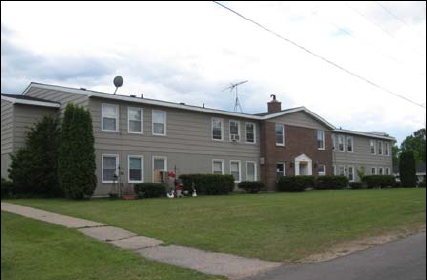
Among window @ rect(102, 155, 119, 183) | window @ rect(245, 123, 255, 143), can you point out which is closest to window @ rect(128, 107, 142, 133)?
window @ rect(102, 155, 119, 183)

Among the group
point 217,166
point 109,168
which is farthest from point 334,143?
point 109,168

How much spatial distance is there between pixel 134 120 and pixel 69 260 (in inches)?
597

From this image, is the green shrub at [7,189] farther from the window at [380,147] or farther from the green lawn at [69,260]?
the window at [380,147]

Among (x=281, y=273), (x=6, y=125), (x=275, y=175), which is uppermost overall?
(x=6, y=125)

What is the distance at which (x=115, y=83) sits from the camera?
24.7 meters

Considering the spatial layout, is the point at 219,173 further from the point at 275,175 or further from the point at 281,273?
the point at 281,273

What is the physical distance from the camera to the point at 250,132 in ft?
101

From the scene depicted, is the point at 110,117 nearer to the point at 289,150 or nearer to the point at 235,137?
the point at 235,137

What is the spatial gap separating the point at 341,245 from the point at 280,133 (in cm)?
2126

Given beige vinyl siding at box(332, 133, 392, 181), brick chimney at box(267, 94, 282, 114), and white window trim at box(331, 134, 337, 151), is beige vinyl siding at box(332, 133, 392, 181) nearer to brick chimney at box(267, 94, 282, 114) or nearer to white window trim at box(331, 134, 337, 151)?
white window trim at box(331, 134, 337, 151)

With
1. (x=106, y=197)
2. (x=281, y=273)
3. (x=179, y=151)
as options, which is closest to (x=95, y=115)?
(x=106, y=197)

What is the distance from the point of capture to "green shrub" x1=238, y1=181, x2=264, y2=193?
92.5ft

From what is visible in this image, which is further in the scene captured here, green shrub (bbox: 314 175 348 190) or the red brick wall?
green shrub (bbox: 314 175 348 190)

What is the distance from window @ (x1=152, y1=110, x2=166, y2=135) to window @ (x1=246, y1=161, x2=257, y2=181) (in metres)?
6.87
